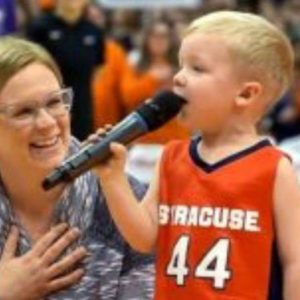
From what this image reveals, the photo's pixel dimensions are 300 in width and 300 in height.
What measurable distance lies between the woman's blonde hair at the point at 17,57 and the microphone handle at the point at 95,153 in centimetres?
43

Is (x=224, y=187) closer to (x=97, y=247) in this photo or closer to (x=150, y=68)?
(x=97, y=247)

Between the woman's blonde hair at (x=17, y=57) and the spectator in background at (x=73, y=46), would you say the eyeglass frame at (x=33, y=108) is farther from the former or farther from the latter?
the spectator in background at (x=73, y=46)

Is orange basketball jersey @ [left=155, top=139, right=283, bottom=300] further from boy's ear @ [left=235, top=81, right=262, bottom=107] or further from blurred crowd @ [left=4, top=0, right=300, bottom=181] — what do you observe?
blurred crowd @ [left=4, top=0, right=300, bottom=181]

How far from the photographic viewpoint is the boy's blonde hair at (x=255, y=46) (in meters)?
2.09

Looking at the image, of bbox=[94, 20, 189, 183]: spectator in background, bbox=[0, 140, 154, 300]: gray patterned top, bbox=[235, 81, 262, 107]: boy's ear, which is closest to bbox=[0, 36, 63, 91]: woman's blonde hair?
bbox=[0, 140, 154, 300]: gray patterned top

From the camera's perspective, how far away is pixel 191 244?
6.84ft

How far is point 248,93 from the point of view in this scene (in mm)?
2098

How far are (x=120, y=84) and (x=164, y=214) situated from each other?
16.2ft

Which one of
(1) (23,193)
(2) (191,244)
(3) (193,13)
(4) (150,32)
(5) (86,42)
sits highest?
(3) (193,13)

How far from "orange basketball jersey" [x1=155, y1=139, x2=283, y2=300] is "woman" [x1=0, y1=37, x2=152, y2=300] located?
0.27 m

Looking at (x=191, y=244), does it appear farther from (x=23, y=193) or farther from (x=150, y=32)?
(x=150, y=32)

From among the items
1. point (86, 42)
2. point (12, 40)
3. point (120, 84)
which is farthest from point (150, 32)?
point (12, 40)

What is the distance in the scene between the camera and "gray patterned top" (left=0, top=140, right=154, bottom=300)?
7.75 feet

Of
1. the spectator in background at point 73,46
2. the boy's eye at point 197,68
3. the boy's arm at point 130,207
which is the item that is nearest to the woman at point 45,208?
the boy's arm at point 130,207
